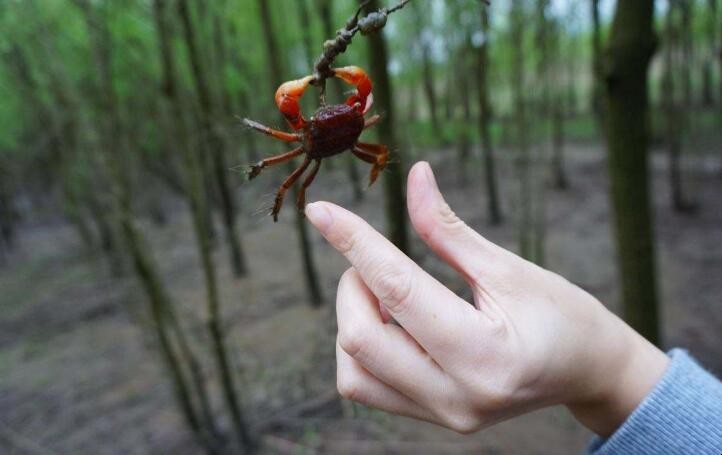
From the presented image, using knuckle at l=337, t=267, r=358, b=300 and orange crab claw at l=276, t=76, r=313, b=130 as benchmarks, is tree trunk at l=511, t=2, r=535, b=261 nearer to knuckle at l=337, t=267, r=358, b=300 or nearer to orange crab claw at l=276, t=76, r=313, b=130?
orange crab claw at l=276, t=76, r=313, b=130

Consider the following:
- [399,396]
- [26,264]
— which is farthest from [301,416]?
[26,264]

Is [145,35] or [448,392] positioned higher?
[145,35]

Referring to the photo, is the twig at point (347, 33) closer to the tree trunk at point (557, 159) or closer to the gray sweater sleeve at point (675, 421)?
the gray sweater sleeve at point (675, 421)

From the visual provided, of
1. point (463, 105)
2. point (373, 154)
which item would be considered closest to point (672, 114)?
point (463, 105)

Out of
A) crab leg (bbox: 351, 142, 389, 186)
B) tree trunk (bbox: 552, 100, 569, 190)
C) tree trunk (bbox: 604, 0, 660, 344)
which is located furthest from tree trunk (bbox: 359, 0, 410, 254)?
tree trunk (bbox: 552, 100, 569, 190)

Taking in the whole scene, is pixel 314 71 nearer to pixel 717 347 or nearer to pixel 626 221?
pixel 626 221

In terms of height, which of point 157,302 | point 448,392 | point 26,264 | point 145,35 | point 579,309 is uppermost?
point 145,35

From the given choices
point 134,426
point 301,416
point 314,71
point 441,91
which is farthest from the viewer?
point 441,91
